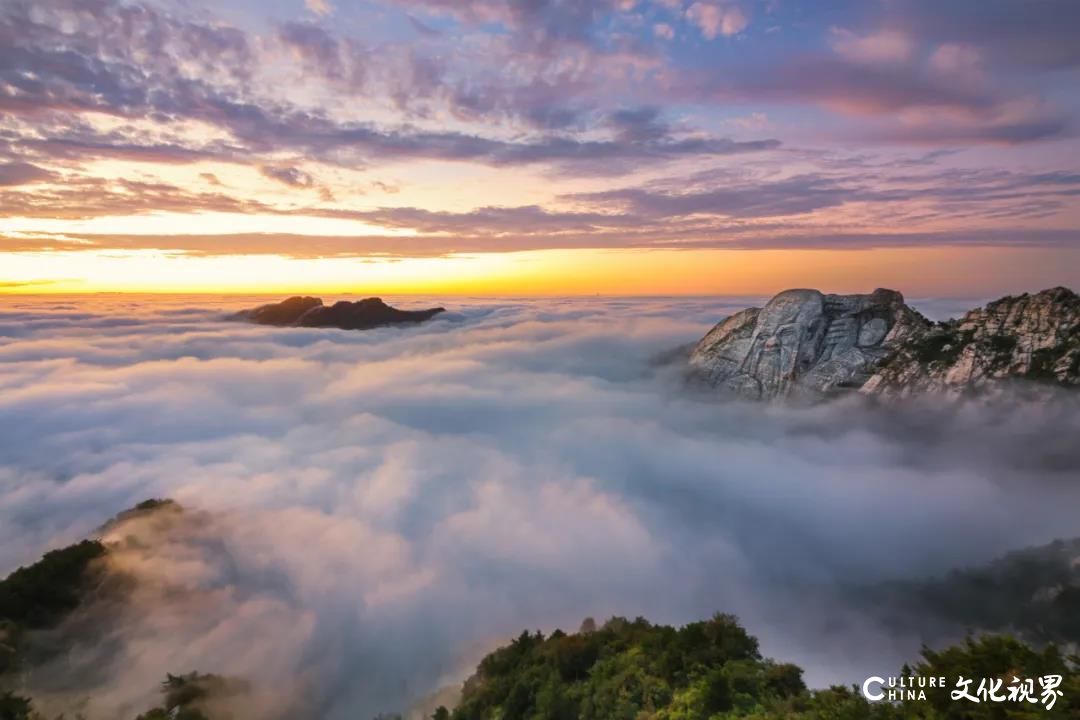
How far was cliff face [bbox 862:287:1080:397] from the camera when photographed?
67500mm

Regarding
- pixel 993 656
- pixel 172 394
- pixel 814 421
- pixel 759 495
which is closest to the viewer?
pixel 993 656

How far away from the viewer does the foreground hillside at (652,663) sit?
1551 cm

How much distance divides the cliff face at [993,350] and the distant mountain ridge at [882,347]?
0.12 m

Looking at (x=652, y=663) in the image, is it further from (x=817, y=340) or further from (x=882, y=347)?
(x=882, y=347)

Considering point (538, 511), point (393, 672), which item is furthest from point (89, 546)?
point (538, 511)

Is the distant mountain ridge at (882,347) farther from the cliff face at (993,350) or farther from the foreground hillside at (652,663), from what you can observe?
the foreground hillside at (652,663)

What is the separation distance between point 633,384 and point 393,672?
108 meters

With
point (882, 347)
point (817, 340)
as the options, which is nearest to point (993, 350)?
point (882, 347)

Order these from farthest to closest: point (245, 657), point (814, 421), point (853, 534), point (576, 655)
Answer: point (814, 421), point (853, 534), point (245, 657), point (576, 655)

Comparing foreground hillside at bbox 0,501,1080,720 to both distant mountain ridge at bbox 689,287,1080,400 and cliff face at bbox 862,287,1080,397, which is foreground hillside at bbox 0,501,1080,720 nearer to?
cliff face at bbox 862,287,1080,397

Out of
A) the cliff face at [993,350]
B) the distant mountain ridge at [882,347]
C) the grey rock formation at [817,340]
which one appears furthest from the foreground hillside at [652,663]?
the grey rock formation at [817,340]

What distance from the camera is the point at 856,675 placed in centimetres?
4166

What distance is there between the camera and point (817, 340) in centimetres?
9194

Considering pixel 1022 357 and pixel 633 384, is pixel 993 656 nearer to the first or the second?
pixel 1022 357
